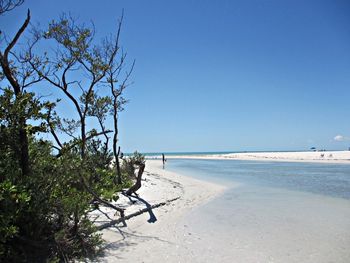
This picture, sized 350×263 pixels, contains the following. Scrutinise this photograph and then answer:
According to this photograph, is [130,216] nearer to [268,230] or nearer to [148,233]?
[148,233]

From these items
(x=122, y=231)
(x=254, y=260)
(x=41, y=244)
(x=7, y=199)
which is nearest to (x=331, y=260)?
(x=254, y=260)

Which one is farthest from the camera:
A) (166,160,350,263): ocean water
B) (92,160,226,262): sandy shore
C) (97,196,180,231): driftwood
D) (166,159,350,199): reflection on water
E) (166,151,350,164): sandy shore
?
(166,151,350,164): sandy shore

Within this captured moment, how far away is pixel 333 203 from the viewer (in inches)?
474

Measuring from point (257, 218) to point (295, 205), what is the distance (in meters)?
2.87

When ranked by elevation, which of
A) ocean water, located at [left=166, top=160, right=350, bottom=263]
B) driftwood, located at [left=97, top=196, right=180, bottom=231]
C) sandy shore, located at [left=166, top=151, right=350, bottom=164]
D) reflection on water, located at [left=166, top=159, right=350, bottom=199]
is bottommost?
ocean water, located at [left=166, top=160, right=350, bottom=263]

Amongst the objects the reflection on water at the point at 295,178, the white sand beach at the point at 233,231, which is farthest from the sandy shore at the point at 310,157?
the white sand beach at the point at 233,231

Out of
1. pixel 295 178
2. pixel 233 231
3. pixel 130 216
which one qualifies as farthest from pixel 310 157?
pixel 130 216

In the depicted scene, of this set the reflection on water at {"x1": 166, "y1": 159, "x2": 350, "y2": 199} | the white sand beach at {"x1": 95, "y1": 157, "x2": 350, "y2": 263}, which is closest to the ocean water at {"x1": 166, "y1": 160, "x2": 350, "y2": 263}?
the white sand beach at {"x1": 95, "y1": 157, "x2": 350, "y2": 263}

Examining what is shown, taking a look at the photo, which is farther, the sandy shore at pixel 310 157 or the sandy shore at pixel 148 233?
the sandy shore at pixel 310 157

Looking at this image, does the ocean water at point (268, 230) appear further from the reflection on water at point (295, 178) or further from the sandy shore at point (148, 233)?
the reflection on water at point (295, 178)

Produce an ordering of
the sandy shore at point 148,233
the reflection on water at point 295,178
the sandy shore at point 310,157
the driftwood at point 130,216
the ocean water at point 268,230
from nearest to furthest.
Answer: the sandy shore at point 148,233 < the ocean water at point 268,230 < the driftwood at point 130,216 < the reflection on water at point 295,178 < the sandy shore at point 310,157

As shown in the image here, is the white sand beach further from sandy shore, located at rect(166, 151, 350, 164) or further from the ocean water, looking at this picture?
sandy shore, located at rect(166, 151, 350, 164)

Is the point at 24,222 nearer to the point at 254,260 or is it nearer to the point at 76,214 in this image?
the point at 76,214

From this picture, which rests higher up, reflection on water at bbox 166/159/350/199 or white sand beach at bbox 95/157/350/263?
reflection on water at bbox 166/159/350/199
